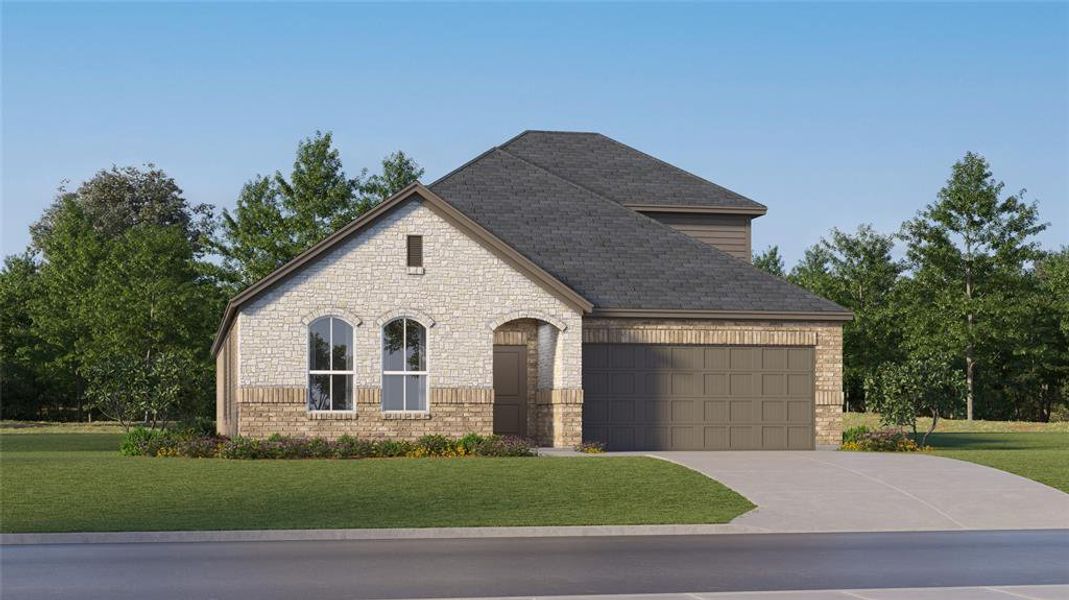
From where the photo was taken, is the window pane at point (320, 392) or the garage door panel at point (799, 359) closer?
the window pane at point (320, 392)

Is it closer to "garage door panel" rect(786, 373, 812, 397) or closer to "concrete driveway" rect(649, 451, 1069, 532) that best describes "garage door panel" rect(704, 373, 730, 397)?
"garage door panel" rect(786, 373, 812, 397)

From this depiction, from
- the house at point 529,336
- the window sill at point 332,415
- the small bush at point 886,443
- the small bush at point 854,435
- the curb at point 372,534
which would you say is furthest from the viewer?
the small bush at point 854,435

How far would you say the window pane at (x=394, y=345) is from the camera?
31516 mm

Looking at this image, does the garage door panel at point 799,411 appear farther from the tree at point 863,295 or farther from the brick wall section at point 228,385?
the tree at point 863,295

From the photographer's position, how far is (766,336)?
110 ft

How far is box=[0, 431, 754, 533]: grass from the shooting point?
19.9m

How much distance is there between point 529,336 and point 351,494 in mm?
11861

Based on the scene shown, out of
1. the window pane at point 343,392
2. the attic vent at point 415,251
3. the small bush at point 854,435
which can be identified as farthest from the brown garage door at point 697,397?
the window pane at point 343,392

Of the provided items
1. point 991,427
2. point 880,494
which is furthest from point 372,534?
point 991,427

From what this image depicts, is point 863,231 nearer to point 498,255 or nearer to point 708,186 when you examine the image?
point 708,186

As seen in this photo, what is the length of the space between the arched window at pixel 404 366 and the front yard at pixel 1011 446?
1177 centimetres

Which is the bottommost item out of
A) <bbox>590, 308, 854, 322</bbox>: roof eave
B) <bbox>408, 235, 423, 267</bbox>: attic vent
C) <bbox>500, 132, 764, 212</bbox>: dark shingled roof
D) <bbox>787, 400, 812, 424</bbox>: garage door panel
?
<bbox>787, 400, 812, 424</bbox>: garage door panel

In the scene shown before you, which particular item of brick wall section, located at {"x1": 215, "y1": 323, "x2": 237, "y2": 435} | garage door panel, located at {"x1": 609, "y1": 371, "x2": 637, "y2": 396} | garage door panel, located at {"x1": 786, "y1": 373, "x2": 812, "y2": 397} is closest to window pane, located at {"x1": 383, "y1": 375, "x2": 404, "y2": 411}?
brick wall section, located at {"x1": 215, "y1": 323, "x2": 237, "y2": 435}

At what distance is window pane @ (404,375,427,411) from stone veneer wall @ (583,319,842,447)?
4.10m
